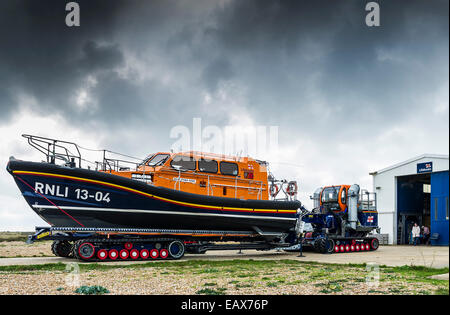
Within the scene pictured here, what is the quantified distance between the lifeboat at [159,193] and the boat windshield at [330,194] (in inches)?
153

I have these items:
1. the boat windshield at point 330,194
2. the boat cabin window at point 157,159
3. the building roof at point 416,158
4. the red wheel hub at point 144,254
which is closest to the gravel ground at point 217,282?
the red wheel hub at point 144,254

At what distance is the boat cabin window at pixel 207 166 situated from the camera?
14.1 m

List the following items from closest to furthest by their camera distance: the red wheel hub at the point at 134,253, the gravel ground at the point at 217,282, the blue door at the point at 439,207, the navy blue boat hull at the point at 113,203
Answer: the gravel ground at the point at 217,282 → the navy blue boat hull at the point at 113,203 → the red wheel hub at the point at 134,253 → the blue door at the point at 439,207

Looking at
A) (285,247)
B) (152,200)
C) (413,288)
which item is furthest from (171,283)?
(285,247)

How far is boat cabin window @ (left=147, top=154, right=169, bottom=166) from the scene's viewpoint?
14.0 meters

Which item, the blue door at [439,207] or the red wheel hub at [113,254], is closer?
the red wheel hub at [113,254]

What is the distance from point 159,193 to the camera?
12.8 meters

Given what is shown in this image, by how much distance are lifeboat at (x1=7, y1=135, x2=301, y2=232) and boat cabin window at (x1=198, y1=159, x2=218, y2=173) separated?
0.04 meters

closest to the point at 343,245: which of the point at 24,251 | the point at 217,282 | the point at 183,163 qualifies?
the point at 183,163

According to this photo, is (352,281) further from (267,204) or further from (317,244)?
(317,244)

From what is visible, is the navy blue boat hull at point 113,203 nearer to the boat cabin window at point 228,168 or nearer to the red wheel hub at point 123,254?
the red wheel hub at point 123,254

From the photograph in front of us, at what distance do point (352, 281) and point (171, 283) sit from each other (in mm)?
3499

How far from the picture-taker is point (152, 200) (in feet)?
41.7

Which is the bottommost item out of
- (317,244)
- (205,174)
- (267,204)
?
(317,244)
